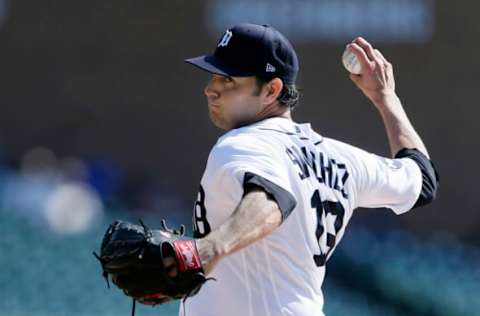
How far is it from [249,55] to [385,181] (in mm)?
477

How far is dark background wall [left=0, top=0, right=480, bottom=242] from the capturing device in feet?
24.1

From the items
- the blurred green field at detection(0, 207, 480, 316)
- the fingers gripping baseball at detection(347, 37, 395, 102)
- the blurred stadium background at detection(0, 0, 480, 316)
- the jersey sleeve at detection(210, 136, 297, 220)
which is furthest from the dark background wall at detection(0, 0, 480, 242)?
the jersey sleeve at detection(210, 136, 297, 220)

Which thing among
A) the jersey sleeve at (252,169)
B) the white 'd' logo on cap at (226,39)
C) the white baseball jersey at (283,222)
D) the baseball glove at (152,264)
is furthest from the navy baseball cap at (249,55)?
the baseball glove at (152,264)

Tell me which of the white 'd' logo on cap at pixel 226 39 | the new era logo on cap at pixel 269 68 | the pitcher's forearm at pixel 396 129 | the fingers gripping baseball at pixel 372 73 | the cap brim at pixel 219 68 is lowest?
the pitcher's forearm at pixel 396 129

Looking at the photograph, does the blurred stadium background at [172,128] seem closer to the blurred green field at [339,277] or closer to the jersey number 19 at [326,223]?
the blurred green field at [339,277]

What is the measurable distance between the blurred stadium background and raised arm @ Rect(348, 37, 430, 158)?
4.35 metres

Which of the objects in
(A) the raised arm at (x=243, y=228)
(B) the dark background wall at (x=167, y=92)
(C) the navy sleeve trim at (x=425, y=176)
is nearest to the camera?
(A) the raised arm at (x=243, y=228)

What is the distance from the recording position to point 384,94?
2898mm

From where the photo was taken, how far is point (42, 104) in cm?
741

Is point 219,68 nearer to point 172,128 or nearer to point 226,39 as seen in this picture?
point 226,39

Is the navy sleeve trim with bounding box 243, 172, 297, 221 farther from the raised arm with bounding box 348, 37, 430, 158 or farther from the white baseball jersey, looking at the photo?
the raised arm with bounding box 348, 37, 430, 158

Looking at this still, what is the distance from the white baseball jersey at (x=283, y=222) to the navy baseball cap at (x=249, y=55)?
127mm

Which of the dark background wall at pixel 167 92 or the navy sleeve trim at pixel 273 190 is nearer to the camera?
the navy sleeve trim at pixel 273 190

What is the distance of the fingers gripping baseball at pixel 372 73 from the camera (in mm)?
2844
